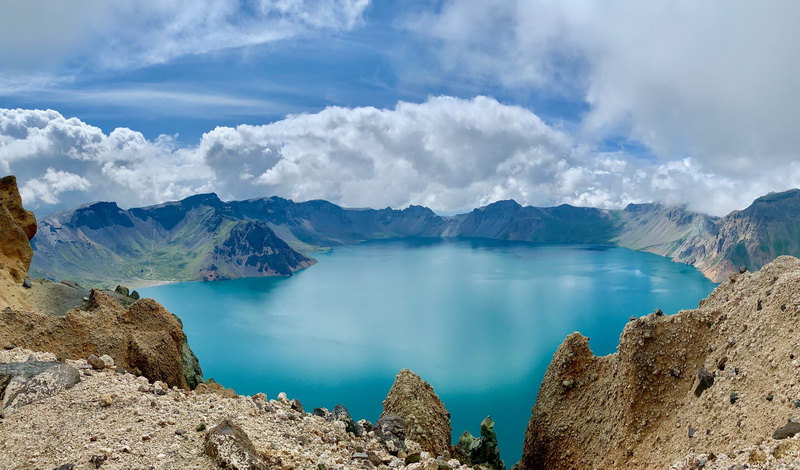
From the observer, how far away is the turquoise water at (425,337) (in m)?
75.6

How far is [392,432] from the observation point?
762 inches

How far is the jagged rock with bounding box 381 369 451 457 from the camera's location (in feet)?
73.7

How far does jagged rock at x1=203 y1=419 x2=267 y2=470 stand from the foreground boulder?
11.8 metres

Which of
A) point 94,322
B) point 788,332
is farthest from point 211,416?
point 788,332

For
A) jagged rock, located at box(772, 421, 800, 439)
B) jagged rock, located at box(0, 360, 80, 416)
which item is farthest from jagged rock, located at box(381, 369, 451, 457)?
jagged rock, located at box(0, 360, 80, 416)

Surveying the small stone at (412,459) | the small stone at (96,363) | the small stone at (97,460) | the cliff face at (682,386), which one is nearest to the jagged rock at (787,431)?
the cliff face at (682,386)

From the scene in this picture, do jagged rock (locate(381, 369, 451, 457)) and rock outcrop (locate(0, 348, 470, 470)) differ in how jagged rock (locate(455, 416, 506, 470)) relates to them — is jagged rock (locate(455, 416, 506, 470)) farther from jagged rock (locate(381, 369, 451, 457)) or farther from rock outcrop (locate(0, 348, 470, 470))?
rock outcrop (locate(0, 348, 470, 470))

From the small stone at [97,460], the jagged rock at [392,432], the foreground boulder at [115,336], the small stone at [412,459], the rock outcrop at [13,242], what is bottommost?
the small stone at [97,460]

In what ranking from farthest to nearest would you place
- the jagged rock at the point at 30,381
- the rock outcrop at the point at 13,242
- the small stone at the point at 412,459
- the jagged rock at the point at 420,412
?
the rock outcrop at the point at 13,242
the jagged rock at the point at 420,412
the small stone at the point at 412,459
the jagged rock at the point at 30,381

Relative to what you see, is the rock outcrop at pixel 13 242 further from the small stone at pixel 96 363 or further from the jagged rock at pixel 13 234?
the small stone at pixel 96 363

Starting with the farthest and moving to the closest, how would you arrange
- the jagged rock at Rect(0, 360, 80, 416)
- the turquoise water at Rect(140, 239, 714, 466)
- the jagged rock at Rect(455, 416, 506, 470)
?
the turquoise water at Rect(140, 239, 714, 466) → the jagged rock at Rect(455, 416, 506, 470) → the jagged rock at Rect(0, 360, 80, 416)

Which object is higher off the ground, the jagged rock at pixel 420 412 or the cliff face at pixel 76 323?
the cliff face at pixel 76 323

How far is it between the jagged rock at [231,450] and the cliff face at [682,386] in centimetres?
1444

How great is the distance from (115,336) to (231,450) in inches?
691
